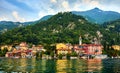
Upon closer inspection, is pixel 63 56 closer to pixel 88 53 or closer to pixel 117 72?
pixel 88 53

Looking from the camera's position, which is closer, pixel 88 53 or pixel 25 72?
pixel 25 72

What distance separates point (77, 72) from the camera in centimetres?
6275

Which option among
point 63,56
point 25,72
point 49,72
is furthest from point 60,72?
point 63,56

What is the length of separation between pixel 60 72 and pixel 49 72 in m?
1.96

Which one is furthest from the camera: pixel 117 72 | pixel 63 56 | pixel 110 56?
→ pixel 110 56

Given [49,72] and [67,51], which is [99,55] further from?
[49,72]

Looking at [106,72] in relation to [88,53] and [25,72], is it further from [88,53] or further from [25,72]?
[88,53]

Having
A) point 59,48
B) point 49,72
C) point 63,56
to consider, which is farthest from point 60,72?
point 59,48

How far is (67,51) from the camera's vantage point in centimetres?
19450

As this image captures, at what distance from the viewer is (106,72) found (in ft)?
205

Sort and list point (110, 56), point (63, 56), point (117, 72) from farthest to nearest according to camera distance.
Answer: point (110, 56) → point (63, 56) → point (117, 72)

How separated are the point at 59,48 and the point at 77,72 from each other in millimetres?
135167

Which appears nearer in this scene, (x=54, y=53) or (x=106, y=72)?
(x=106, y=72)

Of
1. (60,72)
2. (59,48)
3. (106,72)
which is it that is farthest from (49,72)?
(59,48)
